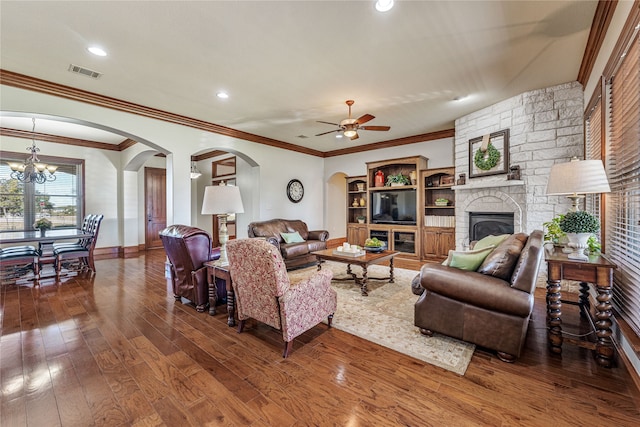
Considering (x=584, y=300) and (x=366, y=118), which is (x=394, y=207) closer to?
(x=366, y=118)

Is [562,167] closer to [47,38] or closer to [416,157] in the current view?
[416,157]

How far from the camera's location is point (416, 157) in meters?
6.11

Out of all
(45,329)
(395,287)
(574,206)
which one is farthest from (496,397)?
(45,329)

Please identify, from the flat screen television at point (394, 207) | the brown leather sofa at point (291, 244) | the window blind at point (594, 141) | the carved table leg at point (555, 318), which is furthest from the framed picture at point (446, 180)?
the carved table leg at point (555, 318)

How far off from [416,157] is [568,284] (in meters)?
3.49

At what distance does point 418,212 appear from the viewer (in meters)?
6.10

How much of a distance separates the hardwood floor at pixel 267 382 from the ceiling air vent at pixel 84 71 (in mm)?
2858

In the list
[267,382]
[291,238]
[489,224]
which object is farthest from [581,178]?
[291,238]

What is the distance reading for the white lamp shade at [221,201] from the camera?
10.2ft

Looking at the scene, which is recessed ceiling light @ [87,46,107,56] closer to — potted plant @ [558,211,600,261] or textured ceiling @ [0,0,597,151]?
textured ceiling @ [0,0,597,151]

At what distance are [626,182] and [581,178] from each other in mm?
278

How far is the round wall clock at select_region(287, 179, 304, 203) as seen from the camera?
272 inches

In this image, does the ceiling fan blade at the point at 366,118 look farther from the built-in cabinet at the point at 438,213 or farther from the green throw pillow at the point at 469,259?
the built-in cabinet at the point at 438,213

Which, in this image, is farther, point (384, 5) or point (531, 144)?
point (531, 144)
